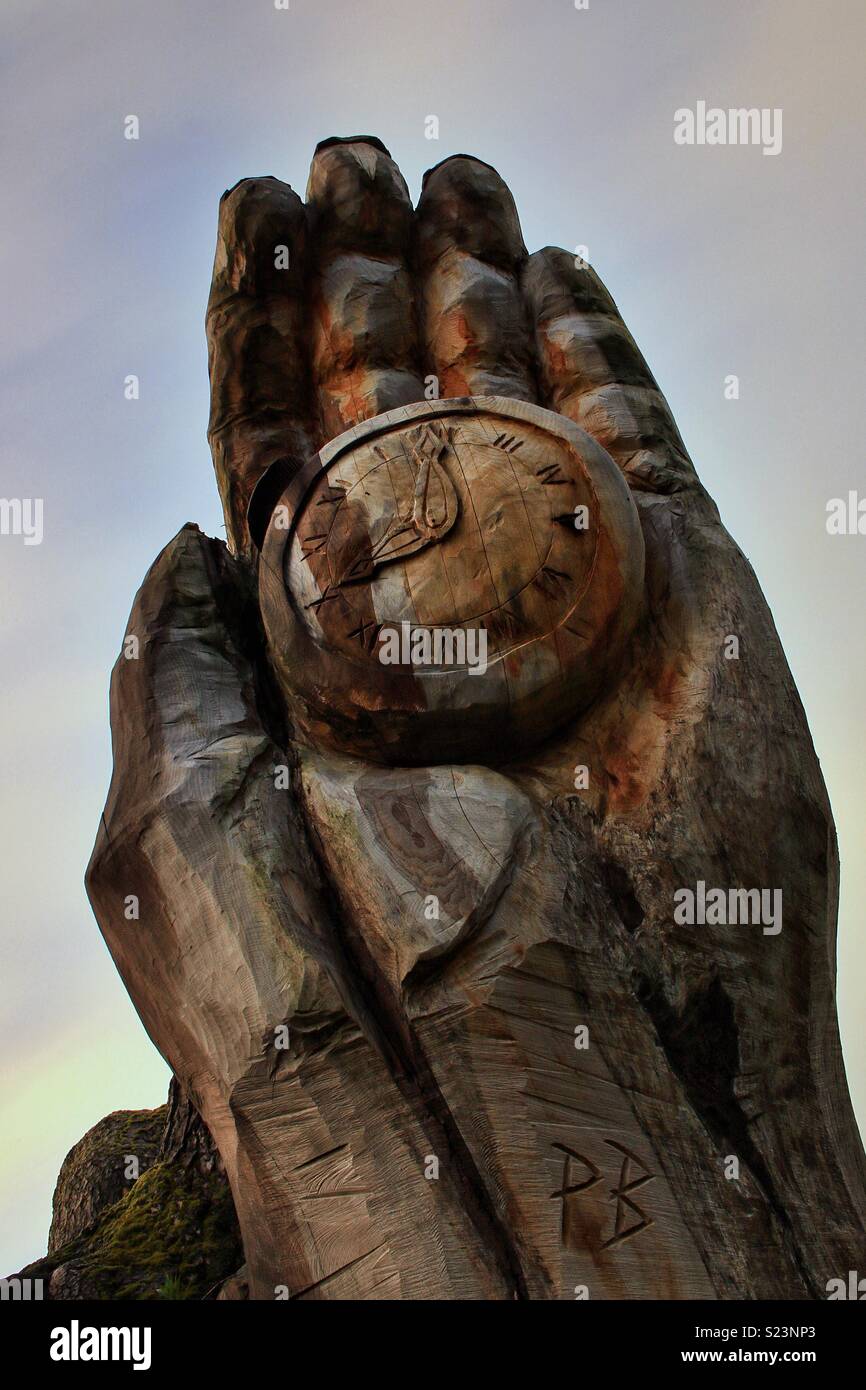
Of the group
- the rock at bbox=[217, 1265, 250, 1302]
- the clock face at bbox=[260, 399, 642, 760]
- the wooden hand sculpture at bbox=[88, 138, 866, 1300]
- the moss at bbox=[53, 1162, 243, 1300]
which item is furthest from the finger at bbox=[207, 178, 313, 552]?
the rock at bbox=[217, 1265, 250, 1302]

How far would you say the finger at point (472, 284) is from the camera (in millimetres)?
6621

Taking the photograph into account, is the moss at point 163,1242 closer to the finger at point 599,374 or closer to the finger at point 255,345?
the finger at point 255,345

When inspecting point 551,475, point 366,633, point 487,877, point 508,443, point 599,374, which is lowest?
point 487,877

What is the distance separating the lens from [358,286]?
6734mm

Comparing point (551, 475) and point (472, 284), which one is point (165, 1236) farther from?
point (472, 284)

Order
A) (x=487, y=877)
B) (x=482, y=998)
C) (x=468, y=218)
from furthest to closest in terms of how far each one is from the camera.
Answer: (x=468, y=218), (x=487, y=877), (x=482, y=998)

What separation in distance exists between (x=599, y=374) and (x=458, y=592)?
1613 millimetres

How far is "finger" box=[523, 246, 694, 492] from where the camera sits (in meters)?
6.13

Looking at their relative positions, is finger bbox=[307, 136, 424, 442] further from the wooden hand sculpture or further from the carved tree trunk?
the carved tree trunk

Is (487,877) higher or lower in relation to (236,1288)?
higher

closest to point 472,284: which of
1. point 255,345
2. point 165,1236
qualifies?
point 255,345

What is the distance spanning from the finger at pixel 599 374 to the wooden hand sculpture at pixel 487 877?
38 millimetres

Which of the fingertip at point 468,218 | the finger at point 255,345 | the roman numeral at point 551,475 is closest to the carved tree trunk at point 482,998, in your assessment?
the roman numeral at point 551,475

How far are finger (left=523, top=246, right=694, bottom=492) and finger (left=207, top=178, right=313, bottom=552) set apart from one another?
108 centimetres
